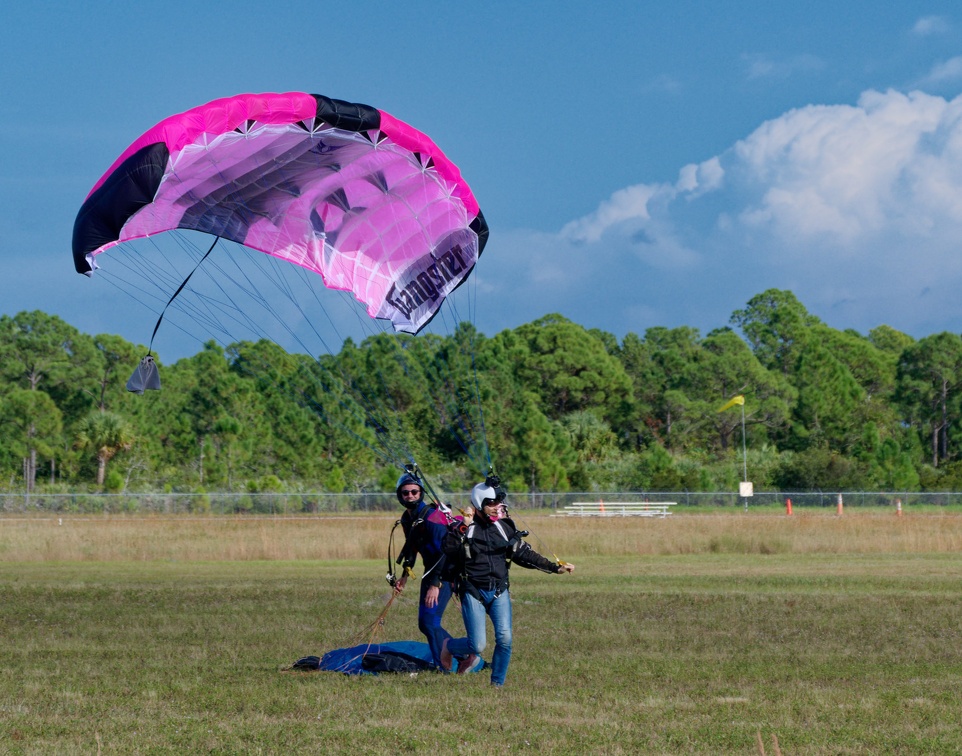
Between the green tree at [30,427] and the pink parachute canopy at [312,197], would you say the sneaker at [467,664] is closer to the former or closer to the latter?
the pink parachute canopy at [312,197]

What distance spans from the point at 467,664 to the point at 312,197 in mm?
5560

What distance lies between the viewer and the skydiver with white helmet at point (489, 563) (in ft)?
30.8

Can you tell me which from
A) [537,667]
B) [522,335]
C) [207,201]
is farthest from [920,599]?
[522,335]

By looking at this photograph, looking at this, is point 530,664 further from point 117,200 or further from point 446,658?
point 117,200

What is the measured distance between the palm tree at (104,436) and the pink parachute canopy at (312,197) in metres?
42.3

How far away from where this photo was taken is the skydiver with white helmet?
9.39 meters

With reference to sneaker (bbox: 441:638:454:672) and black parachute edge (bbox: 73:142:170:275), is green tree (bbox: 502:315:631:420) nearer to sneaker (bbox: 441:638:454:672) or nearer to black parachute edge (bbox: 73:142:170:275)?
black parachute edge (bbox: 73:142:170:275)

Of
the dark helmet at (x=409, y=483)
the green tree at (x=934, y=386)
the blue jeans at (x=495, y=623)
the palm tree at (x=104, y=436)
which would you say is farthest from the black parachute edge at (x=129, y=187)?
the green tree at (x=934, y=386)

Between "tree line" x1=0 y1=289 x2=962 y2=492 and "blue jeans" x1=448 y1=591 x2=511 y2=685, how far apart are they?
2945cm

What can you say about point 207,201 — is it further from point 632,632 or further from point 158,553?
point 158,553

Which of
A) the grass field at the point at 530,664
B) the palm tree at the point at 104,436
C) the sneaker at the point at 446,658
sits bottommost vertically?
the grass field at the point at 530,664

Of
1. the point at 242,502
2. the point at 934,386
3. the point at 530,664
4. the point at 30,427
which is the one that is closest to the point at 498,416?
the point at 242,502

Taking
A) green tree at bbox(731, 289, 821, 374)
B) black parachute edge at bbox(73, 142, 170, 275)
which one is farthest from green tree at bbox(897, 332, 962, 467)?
black parachute edge at bbox(73, 142, 170, 275)

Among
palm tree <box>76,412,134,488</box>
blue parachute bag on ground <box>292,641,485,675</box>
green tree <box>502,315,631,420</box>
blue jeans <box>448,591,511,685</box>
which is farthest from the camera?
green tree <box>502,315,631,420</box>
